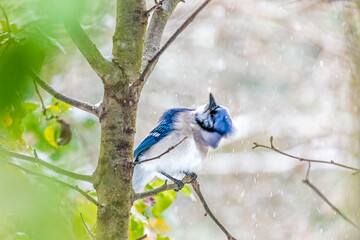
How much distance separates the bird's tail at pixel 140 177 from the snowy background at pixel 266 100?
2.69 meters

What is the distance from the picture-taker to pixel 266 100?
17.0 ft

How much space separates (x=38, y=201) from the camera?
540 mm

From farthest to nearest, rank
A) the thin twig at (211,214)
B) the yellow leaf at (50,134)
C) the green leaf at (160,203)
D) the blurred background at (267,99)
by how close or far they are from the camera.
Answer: the blurred background at (267,99), the yellow leaf at (50,134), the green leaf at (160,203), the thin twig at (211,214)

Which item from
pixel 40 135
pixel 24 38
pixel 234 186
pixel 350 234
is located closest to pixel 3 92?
pixel 24 38

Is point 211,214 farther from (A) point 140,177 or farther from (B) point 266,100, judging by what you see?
(B) point 266,100

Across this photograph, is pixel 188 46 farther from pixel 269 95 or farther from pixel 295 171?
pixel 295 171

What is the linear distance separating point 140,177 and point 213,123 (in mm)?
378

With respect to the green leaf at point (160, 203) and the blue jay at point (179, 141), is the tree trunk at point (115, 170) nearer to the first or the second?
the green leaf at point (160, 203)

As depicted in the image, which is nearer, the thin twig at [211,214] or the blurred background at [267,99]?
the thin twig at [211,214]

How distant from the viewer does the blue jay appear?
194cm

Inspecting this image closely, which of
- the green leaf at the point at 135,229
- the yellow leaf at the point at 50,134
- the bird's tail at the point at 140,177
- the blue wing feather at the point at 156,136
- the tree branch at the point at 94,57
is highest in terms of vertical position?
the yellow leaf at the point at 50,134

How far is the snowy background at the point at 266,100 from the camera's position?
4.78m

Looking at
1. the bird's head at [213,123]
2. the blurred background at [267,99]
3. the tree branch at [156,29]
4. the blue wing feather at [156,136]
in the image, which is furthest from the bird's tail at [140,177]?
the blurred background at [267,99]

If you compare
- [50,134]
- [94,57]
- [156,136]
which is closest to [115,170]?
[94,57]
